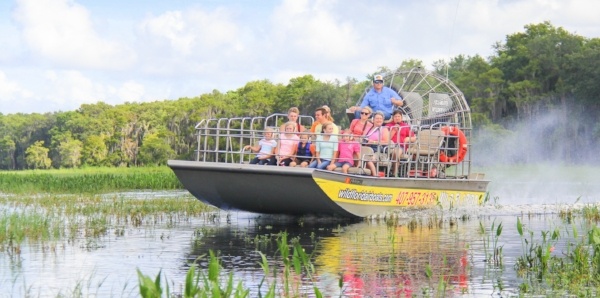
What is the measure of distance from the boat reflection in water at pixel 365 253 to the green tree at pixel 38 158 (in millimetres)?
105637

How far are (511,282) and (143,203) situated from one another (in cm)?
1388

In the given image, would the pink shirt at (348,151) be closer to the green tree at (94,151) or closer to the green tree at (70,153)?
the green tree at (94,151)

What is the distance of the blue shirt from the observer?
885 inches

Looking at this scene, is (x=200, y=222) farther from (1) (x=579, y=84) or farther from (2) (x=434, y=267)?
(1) (x=579, y=84)

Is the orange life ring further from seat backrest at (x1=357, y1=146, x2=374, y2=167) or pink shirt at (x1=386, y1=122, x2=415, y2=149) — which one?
seat backrest at (x1=357, y1=146, x2=374, y2=167)

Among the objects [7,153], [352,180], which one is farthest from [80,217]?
[7,153]

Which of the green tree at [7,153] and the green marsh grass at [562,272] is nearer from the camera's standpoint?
the green marsh grass at [562,272]

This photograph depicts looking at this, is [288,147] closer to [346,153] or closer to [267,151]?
[267,151]

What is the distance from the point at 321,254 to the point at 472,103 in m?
60.9

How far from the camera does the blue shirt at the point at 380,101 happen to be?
73.8 feet

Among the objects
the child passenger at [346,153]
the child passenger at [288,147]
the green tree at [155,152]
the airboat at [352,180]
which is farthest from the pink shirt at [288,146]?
the green tree at [155,152]

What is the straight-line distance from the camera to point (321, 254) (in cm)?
1566

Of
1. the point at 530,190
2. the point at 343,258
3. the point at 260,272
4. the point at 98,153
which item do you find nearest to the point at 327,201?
the point at 343,258

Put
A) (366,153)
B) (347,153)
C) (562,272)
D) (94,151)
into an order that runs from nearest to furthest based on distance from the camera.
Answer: (562,272)
(347,153)
(366,153)
(94,151)
